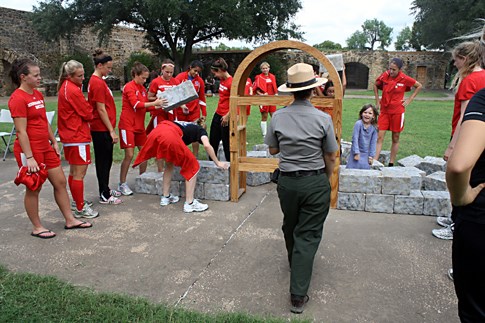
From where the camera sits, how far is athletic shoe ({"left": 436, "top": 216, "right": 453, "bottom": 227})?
453 centimetres

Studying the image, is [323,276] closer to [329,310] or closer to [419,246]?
[329,310]

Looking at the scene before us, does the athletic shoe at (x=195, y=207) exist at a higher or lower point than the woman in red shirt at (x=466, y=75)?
lower

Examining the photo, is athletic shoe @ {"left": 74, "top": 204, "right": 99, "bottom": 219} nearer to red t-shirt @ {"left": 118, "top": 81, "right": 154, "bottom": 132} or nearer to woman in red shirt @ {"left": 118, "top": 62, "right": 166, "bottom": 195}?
woman in red shirt @ {"left": 118, "top": 62, "right": 166, "bottom": 195}

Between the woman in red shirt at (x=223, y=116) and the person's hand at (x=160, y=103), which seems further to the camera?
the woman in red shirt at (x=223, y=116)

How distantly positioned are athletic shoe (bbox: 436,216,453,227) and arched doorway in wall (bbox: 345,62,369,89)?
38.9 metres

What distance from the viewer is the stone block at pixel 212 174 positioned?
17.9ft

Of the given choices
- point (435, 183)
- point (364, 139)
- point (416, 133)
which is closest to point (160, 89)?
point (364, 139)

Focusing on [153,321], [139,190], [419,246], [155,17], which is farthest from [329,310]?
[155,17]

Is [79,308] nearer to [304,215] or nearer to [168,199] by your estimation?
[304,215]

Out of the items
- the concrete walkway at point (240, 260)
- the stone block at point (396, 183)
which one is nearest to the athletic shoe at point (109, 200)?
the concrete walkway at point (240, 260)

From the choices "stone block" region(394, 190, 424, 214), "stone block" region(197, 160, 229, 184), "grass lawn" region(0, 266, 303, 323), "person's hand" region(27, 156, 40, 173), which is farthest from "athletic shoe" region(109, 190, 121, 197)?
"stone block" region(394, 190, 424, 214)

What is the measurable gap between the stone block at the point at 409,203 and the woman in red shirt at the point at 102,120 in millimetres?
3695

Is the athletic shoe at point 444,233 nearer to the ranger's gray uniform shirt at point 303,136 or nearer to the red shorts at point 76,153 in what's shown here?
the ranger's gray uniform shirt at point 303,136

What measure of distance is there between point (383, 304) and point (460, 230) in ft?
4.59
